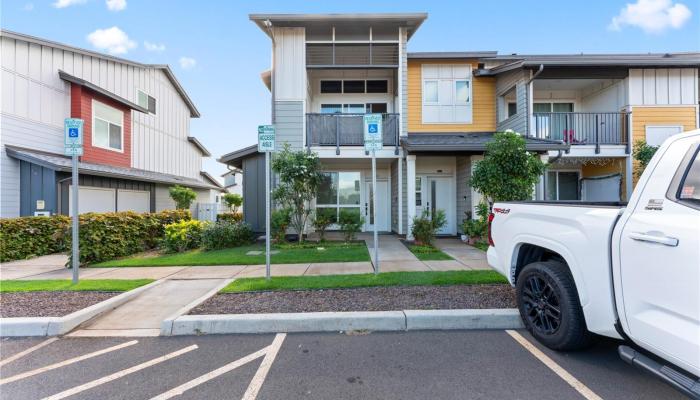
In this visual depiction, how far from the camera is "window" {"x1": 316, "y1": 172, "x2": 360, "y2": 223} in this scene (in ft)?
40.2

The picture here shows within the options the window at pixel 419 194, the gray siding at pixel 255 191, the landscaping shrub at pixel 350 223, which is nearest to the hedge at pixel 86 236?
the gray siding at pixel 255 191

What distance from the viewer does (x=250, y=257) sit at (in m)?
7.87

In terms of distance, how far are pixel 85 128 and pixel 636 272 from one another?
56.0ft

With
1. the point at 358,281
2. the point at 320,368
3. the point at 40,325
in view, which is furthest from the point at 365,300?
the point at 40,325

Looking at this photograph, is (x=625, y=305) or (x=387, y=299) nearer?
(x=625, y=305)

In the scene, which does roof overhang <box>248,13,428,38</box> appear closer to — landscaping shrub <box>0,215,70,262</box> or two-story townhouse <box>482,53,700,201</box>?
two-story townhouse <box>482,53,700,201</box>

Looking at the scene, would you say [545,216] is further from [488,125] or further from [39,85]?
[39,85]

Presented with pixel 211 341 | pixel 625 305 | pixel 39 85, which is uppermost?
pixel 39 85

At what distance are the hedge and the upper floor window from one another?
10537mm

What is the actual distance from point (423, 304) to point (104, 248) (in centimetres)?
799

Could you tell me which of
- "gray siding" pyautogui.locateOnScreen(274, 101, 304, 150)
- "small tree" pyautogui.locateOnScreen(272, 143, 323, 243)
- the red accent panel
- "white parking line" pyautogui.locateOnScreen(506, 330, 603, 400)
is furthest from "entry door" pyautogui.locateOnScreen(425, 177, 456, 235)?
the red accent panel

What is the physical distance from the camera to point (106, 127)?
547 inches

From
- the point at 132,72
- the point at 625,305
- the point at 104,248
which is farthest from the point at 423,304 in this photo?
the point at 132,72

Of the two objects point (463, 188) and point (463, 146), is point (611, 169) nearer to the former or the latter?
point (463, 188)
